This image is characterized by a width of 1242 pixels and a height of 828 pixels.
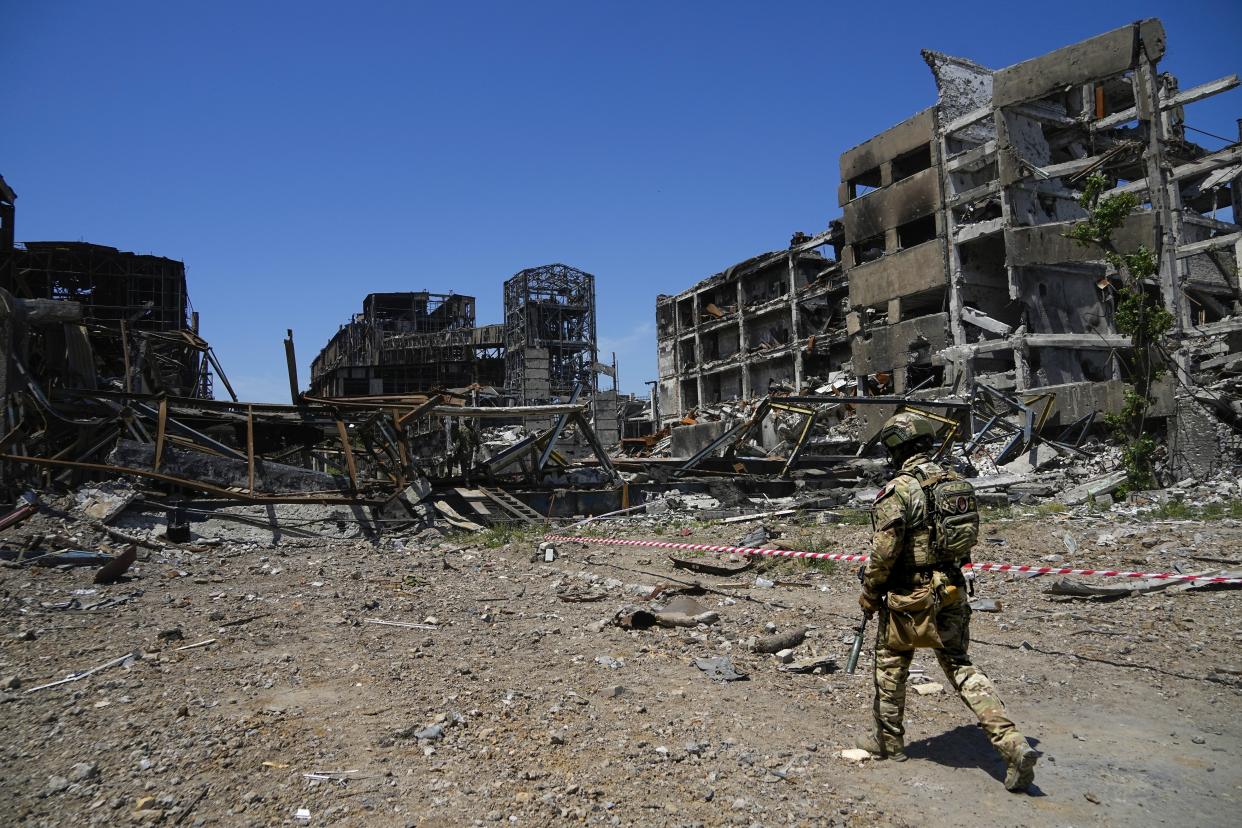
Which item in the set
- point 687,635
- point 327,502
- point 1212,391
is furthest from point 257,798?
point 1212,391

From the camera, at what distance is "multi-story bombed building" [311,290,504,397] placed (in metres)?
44.5

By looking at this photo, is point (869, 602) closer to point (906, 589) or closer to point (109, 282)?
point (906, 589)

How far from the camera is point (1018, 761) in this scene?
2.89 meters

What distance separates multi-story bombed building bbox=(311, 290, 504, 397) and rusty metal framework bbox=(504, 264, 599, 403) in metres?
2.85

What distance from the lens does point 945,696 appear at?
415cm

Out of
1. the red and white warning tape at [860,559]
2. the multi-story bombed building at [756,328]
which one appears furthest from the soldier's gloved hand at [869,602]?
the multi-story bombed building at [756,328]

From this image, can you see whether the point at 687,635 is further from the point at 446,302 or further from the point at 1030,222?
the point at 446,302

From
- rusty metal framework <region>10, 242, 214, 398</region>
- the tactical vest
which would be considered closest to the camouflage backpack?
the tactical vest

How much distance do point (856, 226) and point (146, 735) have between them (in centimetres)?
3160

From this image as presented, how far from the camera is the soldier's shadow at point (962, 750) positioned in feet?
10.6

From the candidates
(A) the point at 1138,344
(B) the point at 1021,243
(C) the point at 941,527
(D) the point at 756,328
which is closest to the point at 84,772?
(C) the point at 941,527

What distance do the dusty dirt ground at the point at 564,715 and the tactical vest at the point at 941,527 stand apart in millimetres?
885

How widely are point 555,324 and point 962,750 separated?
3970 cm

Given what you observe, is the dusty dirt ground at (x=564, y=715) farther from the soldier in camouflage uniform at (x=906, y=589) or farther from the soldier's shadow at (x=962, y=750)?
the soldier in camouflage uniform at (x=906, y=589)
